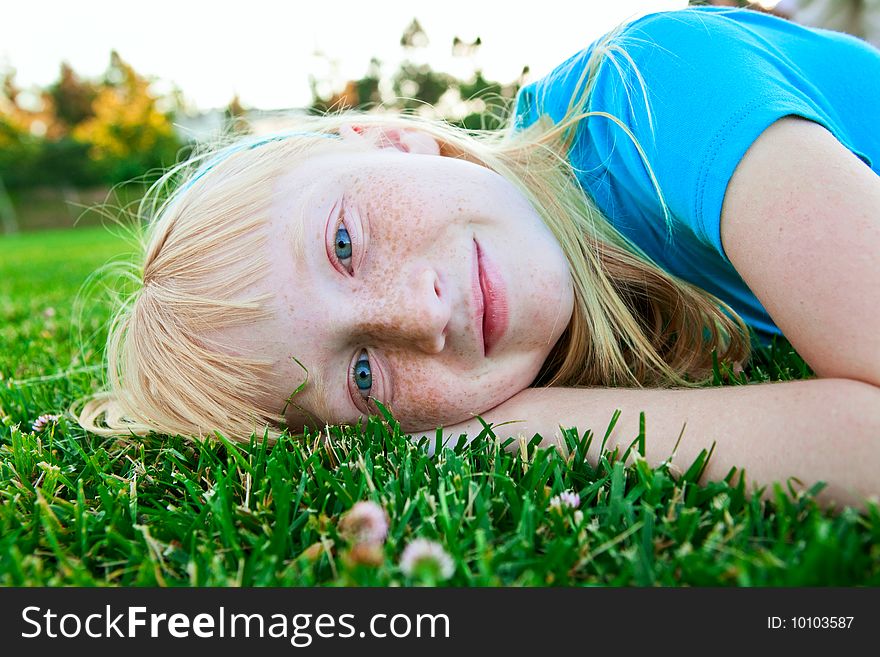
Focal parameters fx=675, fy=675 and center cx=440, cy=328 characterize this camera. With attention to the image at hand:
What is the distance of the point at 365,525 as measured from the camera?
1287 millimetres

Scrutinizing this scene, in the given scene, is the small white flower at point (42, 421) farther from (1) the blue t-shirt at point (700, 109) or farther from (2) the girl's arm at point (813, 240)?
(2) the girl's arm at point (813, 240)

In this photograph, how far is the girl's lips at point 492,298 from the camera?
1.89m

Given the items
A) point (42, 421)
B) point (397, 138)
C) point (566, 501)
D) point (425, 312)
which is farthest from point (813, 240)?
point (42, 421)

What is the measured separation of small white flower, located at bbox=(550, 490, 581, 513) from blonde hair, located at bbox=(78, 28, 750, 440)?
2.86 feet

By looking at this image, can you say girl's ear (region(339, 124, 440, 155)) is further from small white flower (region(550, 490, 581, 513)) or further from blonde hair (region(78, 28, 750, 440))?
small white flower (region(550, 490, 581, 513))

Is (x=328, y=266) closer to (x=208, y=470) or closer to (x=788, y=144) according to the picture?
(x=208, y=470)

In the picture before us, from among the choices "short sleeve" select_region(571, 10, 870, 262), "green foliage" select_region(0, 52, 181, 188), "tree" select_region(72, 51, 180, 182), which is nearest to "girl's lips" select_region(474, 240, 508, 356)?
"short sleeve" select_region(571, 10, 870, 262)

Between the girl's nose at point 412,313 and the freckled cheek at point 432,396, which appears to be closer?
the girl's nose at point 412,313

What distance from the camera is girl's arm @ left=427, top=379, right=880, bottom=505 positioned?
4.33 ft

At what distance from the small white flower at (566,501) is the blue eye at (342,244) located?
2.93 ft

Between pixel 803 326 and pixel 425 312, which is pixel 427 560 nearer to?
pixel 425 312

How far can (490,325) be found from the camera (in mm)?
1902

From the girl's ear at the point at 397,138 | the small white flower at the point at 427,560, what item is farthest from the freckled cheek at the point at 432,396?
the girl's ear at the point at 397,138

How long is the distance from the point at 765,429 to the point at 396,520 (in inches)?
31.5
